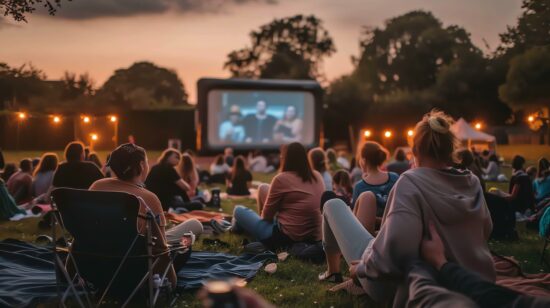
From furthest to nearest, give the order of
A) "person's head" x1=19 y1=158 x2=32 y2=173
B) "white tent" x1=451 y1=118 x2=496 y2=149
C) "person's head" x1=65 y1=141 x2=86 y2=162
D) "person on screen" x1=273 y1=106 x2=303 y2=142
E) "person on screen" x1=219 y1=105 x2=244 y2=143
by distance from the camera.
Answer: "person on screen" x1=273 y1=106 x2=303 y2=142, "person on screen" x1=219 y1=105 x2=244 y2=143, "white tent" x1=451 y1=118 x2=496 y2=149, "person's head" x1=19 y1=158 x2=32 y2=173, "person's head" x1=65 y1=141 x2=86 y2=162

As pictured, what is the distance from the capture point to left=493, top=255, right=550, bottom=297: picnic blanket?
8.75ft

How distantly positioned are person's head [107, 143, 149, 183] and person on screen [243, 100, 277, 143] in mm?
15040

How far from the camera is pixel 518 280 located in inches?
113

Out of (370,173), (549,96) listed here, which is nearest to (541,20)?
(549,96)

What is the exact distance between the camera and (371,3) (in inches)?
452

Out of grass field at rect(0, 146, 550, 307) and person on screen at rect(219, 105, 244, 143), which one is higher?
person on screen at rect(219, 105, 244, 143)

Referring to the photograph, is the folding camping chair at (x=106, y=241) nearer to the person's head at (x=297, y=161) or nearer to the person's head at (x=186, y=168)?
the person's head at (x=297, y=161)

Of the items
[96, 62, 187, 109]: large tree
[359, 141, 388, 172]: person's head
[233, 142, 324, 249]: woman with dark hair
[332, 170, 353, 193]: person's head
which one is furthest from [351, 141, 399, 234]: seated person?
[96, 62, 187, 109]: large tree

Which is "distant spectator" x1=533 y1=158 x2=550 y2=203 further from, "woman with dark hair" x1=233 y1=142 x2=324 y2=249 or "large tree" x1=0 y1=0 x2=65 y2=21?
"large tree" x1=0 y1=0 x2=65 y2=21

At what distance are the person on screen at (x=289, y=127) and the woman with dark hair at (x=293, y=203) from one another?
1372 centimetres

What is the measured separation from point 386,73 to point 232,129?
14.6 meters

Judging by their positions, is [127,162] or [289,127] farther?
[289,127]

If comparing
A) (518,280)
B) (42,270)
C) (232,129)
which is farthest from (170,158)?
(232,129)

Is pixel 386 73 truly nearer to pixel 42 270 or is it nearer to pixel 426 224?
pixel 42 270
